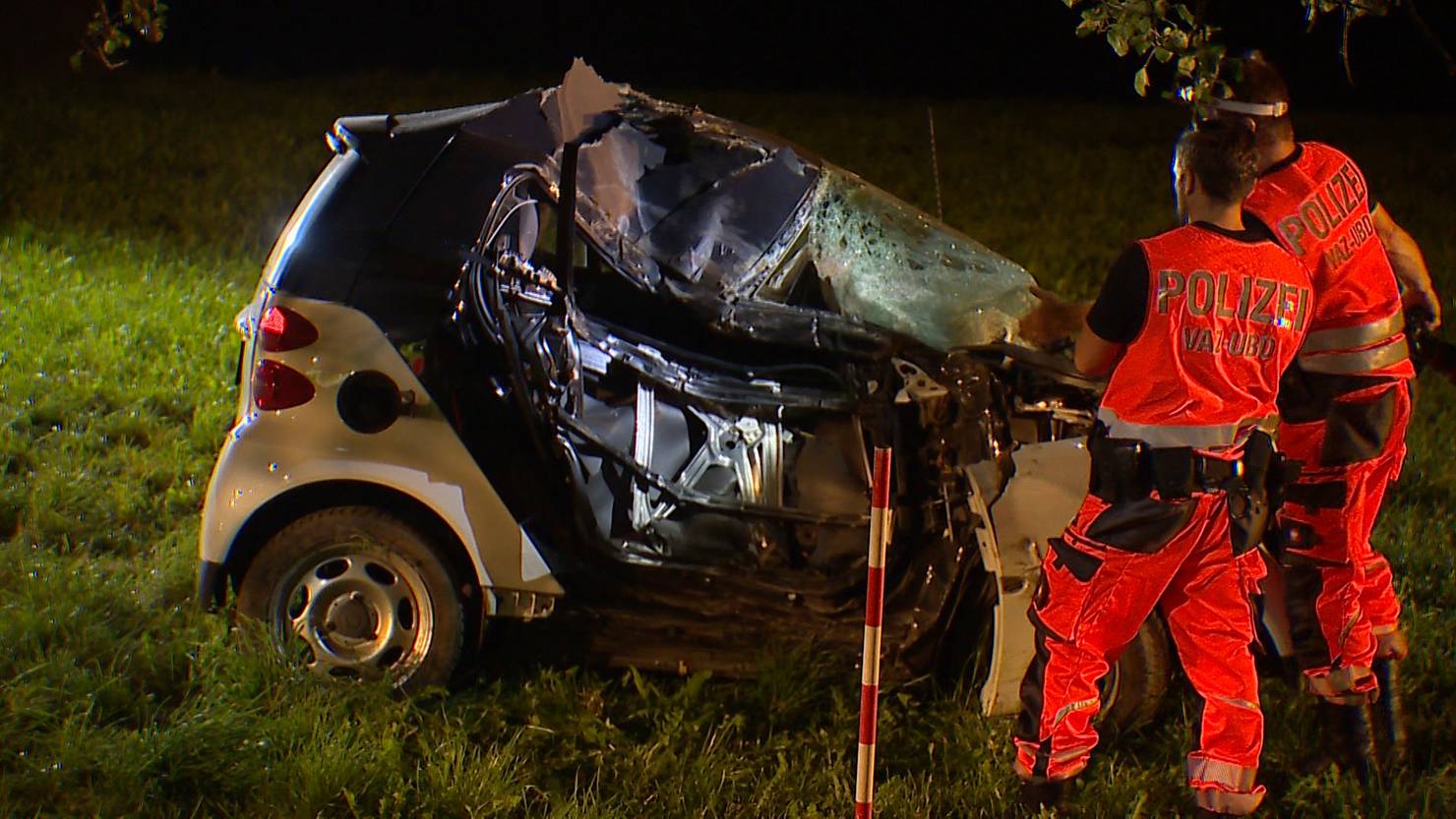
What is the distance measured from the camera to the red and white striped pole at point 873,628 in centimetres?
306

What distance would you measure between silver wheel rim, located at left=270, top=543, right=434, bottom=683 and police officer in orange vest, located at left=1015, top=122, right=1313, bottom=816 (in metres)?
1.71

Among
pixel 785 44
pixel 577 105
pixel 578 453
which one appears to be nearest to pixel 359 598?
pixel 578 453

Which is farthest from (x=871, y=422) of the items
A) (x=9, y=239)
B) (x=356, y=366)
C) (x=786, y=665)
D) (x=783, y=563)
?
(x=9, y=239)

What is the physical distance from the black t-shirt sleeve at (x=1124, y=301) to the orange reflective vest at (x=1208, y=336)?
18mm

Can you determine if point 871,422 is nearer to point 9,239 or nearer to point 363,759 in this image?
point 363,759

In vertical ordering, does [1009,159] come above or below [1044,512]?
above

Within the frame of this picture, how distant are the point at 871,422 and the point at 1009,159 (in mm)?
10612

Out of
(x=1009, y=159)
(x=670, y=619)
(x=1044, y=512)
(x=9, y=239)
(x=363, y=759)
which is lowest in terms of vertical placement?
(x=363, y=759)

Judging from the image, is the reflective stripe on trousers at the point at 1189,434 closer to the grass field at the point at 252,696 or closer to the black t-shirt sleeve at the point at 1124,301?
the black t-shirt sleeve at the point at 1124,301

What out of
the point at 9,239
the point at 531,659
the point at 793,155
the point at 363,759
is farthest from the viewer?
the point at 9,239

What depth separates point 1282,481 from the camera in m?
3.37

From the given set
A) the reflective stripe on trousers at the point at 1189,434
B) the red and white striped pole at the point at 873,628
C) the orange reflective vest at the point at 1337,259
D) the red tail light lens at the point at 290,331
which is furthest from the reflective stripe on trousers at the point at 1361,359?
the red tail light lens at the point at 290,331

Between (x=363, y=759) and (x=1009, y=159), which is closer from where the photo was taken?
(x=363, y=759)

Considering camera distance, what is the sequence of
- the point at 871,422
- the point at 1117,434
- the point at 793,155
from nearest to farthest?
the point at 1117,434 < the point at 871,422 < the point at 793,155
